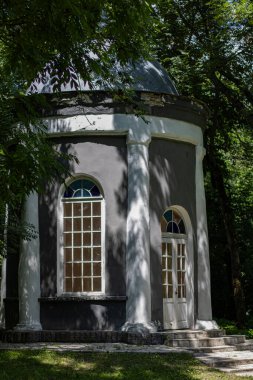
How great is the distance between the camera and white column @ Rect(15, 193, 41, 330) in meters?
13.7

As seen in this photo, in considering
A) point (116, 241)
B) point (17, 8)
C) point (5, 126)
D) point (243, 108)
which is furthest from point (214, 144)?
point (17, 8)

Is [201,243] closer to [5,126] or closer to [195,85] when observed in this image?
[195,85]

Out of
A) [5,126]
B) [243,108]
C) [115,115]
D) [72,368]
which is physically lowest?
[72,368]

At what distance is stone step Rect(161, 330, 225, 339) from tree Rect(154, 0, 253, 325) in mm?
5004

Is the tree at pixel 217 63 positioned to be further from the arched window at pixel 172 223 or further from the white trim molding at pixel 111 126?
the arched window at pixel 172 223

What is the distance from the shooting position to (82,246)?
14.0 m

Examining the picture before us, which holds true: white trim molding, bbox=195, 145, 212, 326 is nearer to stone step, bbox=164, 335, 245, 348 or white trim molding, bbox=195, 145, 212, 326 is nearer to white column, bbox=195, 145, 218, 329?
white column, bbox=195, 145, 218, 329

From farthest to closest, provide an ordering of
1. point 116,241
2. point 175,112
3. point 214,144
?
point 214,144, point 175,112, point 116,241

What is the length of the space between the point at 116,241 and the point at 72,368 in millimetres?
4014

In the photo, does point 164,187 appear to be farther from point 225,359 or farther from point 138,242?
point 225,359

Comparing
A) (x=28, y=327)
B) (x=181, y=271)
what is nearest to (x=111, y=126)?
(x=181, y=271)

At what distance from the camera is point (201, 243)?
15031 millimetres

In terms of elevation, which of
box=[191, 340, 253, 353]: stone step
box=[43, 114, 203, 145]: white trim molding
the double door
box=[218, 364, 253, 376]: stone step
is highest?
box=[43, 114, 203, 145]: white trim molding

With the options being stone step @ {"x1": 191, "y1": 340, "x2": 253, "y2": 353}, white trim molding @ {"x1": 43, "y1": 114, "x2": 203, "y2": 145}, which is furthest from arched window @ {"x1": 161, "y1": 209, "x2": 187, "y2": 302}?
white trim molding @ {"x1": 43, "y1": 114, "x2": 203, "y2": 145}
